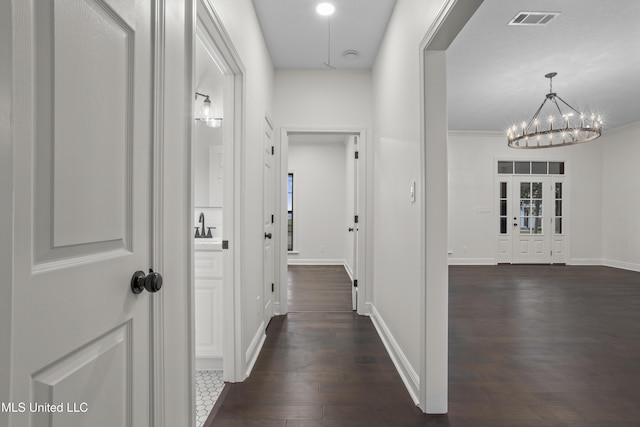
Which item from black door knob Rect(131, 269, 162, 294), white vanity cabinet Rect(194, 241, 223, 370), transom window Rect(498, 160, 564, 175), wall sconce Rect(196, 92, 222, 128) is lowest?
white vanity cabinet Rect(194, 241, 223, 370)

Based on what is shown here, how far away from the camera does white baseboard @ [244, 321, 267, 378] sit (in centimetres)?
229

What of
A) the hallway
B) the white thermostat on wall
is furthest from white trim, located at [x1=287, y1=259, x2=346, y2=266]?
the white thermostat on wall

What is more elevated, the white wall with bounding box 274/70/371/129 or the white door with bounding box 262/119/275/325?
the white wall with bounding box 274/70/371/129

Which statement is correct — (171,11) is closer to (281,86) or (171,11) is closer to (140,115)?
(140,115)

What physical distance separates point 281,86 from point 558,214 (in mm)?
6884

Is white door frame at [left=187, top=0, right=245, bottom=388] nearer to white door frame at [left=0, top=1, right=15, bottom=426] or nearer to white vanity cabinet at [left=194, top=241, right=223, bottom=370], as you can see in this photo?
white vanity cabinet at [left=194, top=241, right=223, bottom=370]

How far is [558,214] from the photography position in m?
7.11

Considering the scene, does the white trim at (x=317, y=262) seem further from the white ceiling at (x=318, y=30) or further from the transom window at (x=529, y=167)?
the white ceiling at (x=318, y=30)

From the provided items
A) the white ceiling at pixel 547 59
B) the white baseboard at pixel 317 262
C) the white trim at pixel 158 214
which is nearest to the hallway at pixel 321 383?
the white trim at pixel 158 214

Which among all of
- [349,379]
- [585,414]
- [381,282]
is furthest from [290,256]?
[585,414]

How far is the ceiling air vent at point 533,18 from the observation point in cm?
281

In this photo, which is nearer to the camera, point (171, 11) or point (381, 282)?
point (171, 11)

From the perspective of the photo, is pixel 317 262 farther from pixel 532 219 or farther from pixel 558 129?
pixel 558 129

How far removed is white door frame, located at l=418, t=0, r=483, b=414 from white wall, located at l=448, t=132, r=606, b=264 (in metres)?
5.45
